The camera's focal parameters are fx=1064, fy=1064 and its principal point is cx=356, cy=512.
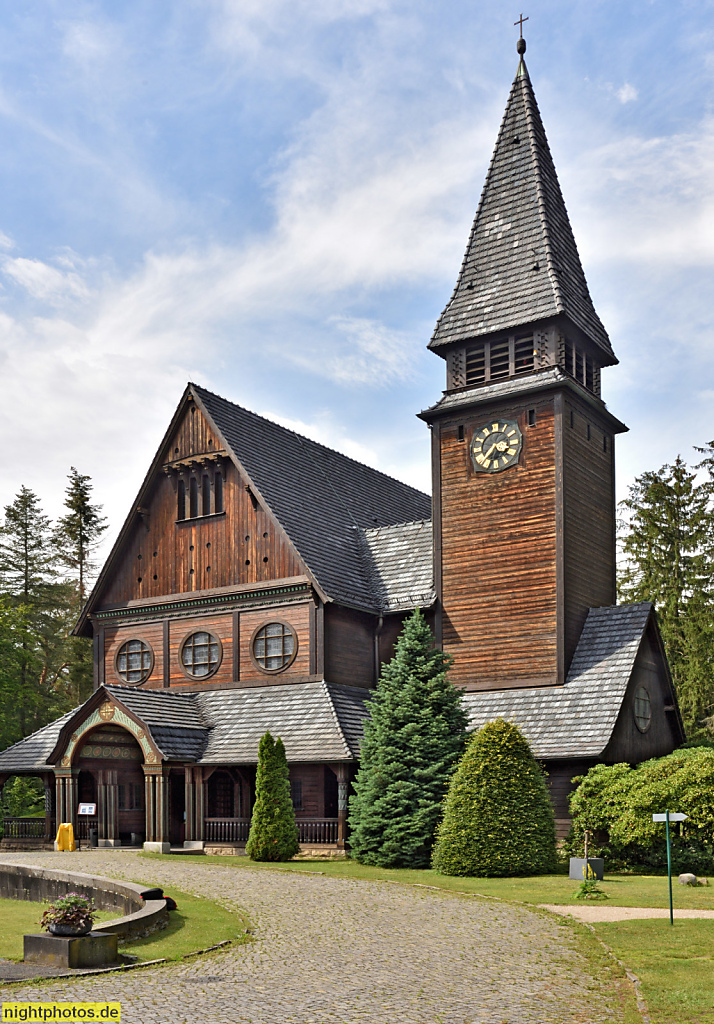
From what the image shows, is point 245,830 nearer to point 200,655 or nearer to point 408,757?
point 408,757

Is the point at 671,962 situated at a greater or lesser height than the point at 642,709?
lesser

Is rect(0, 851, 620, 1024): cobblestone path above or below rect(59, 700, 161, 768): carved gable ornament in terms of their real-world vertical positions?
below

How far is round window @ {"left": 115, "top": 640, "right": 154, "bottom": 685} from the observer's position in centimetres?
Result: 3669

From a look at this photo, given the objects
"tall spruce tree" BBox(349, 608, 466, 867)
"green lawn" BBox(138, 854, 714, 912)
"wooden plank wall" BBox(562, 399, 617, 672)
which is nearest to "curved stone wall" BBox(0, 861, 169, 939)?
"green lawn" BBox(138, 854, 714, 912)

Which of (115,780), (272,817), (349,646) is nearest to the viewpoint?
(272,817)

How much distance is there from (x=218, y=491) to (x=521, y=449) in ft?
33.7

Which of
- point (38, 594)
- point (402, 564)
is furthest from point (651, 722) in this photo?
point (38, 594)

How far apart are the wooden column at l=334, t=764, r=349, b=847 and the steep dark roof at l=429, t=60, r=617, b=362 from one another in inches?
571

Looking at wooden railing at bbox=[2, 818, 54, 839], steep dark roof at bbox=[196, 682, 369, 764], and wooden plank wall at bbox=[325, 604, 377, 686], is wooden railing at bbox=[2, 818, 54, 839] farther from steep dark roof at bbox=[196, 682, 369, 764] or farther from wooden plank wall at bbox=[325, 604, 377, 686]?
wooden plank wall at bbox=[325, 604, 377, 686]

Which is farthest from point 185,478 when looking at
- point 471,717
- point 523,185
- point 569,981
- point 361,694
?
point 569,981

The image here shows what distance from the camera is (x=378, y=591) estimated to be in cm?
3562

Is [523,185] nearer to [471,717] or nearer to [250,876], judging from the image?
[471,717]

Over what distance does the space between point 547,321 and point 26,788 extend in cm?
3036

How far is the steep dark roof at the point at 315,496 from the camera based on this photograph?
113ft
